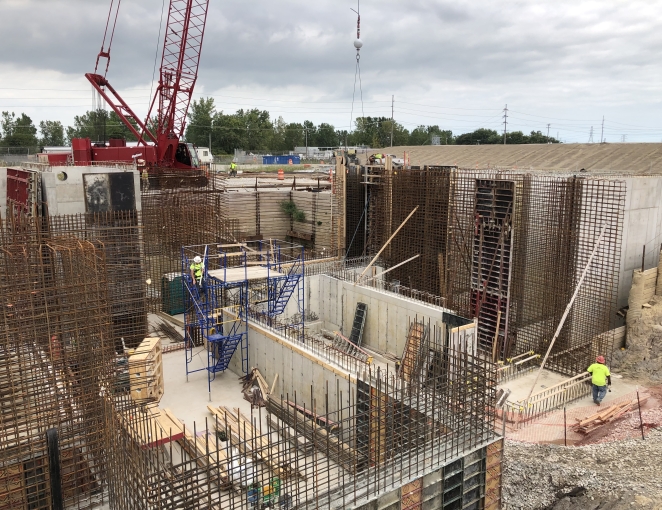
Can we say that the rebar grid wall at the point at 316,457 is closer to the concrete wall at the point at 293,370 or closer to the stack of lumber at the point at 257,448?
the stack of lumber at the point at 257,448

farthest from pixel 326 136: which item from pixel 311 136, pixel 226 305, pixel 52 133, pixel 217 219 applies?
pixel 226 305

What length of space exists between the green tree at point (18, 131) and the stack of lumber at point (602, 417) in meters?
64.3

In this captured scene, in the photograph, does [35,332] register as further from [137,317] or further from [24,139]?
[24,139]

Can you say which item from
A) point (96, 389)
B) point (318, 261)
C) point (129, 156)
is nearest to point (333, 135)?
point (129, 156)

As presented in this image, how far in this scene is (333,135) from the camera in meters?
82.8

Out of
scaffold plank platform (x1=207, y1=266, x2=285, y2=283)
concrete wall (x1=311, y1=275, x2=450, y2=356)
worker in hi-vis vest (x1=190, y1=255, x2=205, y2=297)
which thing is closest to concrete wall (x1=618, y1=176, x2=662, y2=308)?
concrete wall (x1=311, y1=275, x2=450, y2=356)

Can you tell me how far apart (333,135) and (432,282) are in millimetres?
66585

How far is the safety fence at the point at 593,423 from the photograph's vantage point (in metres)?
10.9

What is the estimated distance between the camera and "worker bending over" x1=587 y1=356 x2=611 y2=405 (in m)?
12.2

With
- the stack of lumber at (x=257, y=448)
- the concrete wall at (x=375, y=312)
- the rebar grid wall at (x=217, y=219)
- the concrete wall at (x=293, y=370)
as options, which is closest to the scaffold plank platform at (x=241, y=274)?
the concrete wall at (x=293, y=370)

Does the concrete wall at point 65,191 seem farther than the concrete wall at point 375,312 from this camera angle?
No

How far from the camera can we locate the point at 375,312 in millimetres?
16734

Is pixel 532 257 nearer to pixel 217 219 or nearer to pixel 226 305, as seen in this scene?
pixel 226 305

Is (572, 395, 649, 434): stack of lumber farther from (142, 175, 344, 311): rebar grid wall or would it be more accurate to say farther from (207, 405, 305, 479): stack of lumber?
(142, 175, 344, 311): rebar grid wall
